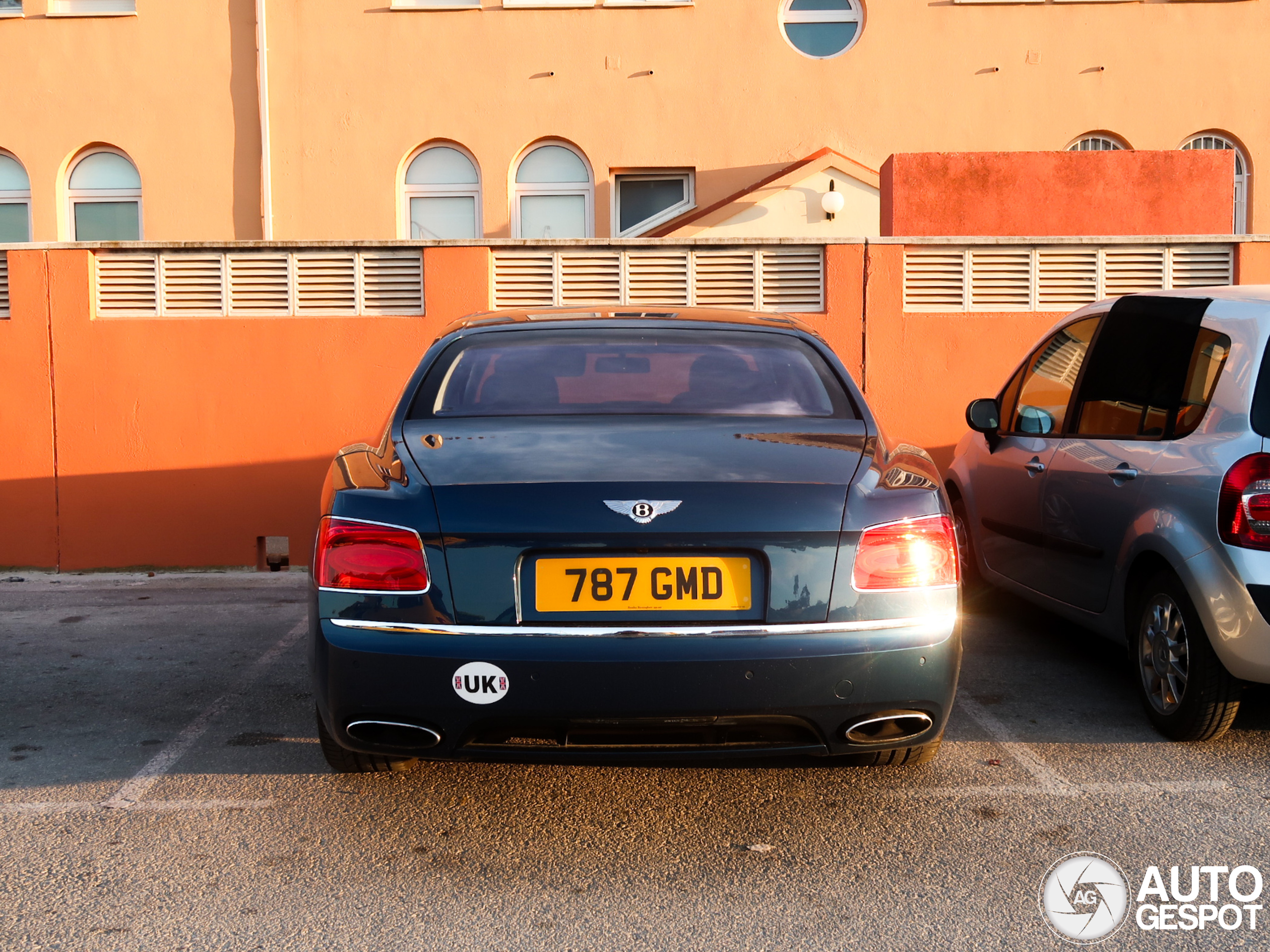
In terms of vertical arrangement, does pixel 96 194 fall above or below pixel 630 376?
above

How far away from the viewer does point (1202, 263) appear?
25.0 feet

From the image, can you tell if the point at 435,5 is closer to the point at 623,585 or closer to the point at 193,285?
the point at 193,285

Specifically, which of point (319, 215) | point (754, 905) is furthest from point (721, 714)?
point (319, 215)

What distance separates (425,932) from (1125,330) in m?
3.55

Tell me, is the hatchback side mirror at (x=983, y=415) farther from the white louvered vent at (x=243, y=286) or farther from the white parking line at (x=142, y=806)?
the white louvered vent at (x=243, y=286)

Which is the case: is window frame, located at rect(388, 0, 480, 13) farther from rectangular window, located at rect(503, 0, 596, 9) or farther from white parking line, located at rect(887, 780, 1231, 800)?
white parking line, located at rect(887, 780, 1231, 800)

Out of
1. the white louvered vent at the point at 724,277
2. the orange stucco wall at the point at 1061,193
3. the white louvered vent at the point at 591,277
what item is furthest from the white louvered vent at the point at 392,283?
the orange stucco wall at the point at 1061,193

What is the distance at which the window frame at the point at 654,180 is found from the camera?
567 inches

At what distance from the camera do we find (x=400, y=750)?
111 inches

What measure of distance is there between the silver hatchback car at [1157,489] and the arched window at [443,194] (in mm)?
10784

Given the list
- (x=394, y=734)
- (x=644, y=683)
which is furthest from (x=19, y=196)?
(x=644, y=683)

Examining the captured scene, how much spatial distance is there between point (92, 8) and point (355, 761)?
14771mm

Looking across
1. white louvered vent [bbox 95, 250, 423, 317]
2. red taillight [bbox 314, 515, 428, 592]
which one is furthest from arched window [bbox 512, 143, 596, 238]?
red taillight [bbox 314, 515, 428, 592]

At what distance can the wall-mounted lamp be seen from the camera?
1288cm
